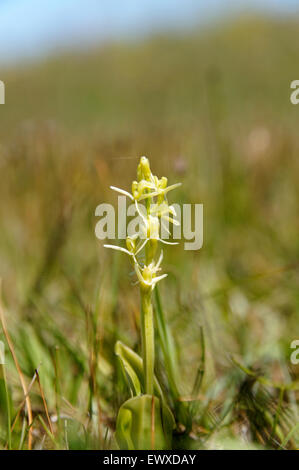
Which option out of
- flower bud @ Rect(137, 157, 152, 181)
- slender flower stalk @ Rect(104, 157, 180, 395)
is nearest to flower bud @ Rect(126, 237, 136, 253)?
slender flower stalk @ Rect(104, 157, 180, 395)

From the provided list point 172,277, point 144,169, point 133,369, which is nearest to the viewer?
point 144,169

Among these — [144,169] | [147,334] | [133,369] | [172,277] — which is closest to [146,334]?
[147,334]

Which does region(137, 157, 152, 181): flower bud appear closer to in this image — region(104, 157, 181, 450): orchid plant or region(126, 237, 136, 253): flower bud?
region(104, 157, 181, 450): orchid plant

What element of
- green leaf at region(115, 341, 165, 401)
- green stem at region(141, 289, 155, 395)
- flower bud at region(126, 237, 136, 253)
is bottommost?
green leaf at region(115, 341, 165, 401)

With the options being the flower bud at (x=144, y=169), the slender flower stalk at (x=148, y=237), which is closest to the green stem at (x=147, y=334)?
the slender flower stalk at (x=148, y=237)

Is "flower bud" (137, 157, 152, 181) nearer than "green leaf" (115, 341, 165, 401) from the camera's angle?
Yes

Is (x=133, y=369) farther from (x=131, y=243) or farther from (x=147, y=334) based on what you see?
(x=131, y=243)

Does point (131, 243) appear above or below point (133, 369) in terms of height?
above

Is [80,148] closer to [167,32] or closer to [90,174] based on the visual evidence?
[90,174]

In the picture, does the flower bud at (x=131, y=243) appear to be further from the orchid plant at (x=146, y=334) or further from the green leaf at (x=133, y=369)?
the green leaf at (x=133, y=369)
